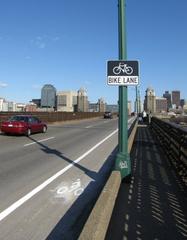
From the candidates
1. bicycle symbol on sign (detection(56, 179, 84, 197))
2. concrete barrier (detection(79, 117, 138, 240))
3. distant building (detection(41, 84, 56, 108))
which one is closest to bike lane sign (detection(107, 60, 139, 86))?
bicycle symbol on sign (detection(56, 179, 84, 197))

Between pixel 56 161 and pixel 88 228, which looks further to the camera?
pixel 56 161

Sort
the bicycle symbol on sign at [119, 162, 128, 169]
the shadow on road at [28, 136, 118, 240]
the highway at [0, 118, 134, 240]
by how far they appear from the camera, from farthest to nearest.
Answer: the bicycle symbol on sign at [119, 162, 128, 169], the highway at [0, 118, 134, 240], the shadow on road at [28, 136, 118, 240]

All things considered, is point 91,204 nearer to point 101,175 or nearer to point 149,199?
point 149,199

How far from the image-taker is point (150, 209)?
24.2 ft

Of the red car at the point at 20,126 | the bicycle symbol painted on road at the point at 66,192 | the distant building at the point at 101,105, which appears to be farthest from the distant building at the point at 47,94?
the distant building at the point at 101,105

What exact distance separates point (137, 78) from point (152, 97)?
107m

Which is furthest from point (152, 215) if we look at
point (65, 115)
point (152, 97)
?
point (152, 97)

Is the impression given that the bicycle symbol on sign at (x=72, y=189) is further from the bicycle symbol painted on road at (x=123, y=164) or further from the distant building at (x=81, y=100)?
the distant building at (x=81, y=100)

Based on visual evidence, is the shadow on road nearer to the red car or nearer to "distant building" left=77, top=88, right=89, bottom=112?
the red car

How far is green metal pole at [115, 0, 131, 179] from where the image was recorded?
985cm

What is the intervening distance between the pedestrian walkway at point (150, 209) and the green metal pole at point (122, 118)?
44cm

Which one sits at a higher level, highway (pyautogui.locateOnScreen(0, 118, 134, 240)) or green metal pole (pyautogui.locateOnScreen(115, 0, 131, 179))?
green metal pole (pyautogui.locateOnScreen(115, 0, 131, 179))

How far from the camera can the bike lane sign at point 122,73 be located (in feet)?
33.0

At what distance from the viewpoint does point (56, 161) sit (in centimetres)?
1421
